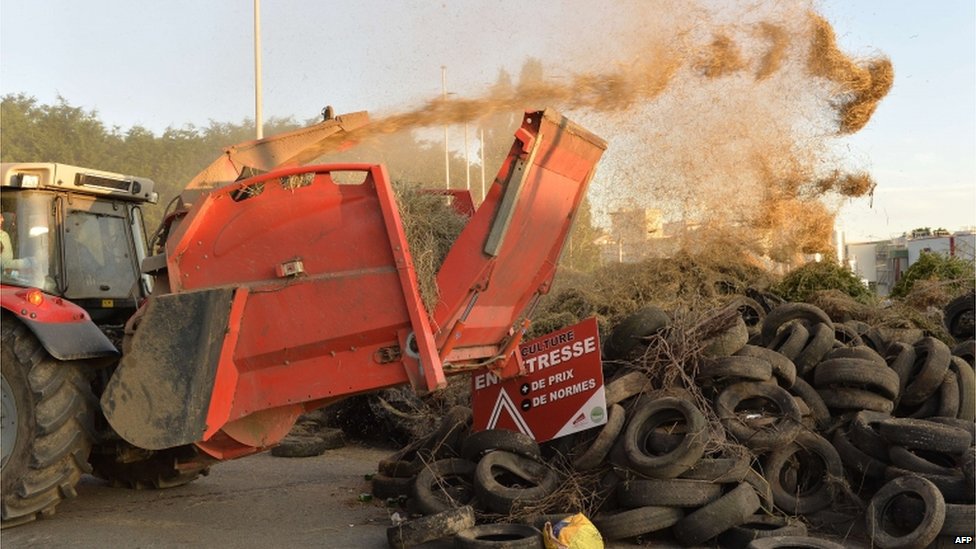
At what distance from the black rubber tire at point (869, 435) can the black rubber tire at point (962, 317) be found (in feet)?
10.6

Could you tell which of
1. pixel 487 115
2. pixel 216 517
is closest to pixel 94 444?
pixel 216 517

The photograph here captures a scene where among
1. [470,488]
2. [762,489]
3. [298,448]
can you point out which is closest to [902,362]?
[762,489]

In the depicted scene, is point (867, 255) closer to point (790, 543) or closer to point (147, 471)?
point (790, 543)

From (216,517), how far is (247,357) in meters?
1.85

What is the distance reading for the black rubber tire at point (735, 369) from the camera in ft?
21.0

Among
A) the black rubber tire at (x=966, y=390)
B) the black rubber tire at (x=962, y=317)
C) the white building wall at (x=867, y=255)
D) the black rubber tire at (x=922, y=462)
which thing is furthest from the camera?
the white building wall at (x=867, y=255)

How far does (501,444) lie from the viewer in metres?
6.39

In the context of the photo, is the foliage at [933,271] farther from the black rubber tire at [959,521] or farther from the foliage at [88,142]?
the foliage at [88,142]

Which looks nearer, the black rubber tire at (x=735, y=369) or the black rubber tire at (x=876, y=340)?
the black rubber tire at (x=735, y=369)

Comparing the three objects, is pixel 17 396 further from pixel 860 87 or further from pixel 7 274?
pixel 860 87

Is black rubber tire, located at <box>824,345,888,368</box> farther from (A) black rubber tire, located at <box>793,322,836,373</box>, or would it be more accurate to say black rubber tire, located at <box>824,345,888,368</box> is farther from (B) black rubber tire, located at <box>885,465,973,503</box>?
(B) black rubber tire, located at <box>885,465,973,503</box>

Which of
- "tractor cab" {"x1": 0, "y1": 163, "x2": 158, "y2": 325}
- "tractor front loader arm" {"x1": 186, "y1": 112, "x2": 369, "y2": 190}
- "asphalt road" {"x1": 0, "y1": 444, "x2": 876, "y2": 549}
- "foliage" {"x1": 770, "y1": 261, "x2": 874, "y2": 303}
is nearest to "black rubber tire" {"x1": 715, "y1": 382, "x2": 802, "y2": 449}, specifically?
"asphalt road" {"x1": 0, "y1": 444, "x2": 876, "y2": 549}

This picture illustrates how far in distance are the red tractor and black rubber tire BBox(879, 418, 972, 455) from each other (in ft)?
8.66

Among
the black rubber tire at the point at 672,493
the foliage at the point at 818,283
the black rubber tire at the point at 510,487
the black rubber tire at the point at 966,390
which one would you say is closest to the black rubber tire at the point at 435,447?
the black rubber tire at the point at 510,487
